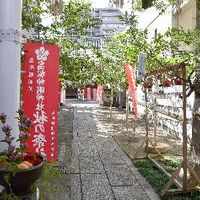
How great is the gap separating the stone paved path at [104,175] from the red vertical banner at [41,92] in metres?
1.21

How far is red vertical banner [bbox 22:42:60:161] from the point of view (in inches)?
256

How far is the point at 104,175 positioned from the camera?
8.46 metres

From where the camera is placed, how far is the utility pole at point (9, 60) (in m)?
5.03

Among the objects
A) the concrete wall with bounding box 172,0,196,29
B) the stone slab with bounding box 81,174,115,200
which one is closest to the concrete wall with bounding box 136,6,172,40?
the concrete wall with bounding box 172,0,196,29

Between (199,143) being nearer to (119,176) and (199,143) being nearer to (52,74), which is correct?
(119,176)

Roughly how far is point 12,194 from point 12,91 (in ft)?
4.84

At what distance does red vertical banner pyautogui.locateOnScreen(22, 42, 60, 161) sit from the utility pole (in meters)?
1.35

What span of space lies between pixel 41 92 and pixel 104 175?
2.84 metres

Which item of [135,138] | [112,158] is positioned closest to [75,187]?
[112,158]

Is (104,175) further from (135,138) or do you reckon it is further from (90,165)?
(135,138)

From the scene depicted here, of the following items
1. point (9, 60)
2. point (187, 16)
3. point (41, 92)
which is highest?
point (187, 16)

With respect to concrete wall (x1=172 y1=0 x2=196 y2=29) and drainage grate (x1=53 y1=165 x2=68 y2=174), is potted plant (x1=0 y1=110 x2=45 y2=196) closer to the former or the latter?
drainage grate (x1=53 y1=165 x2=68 y2=174)

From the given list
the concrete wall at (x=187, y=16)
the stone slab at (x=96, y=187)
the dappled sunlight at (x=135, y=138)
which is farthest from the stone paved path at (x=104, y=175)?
the concrete wall at (x=187, y=16)

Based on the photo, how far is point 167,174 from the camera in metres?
8.07
